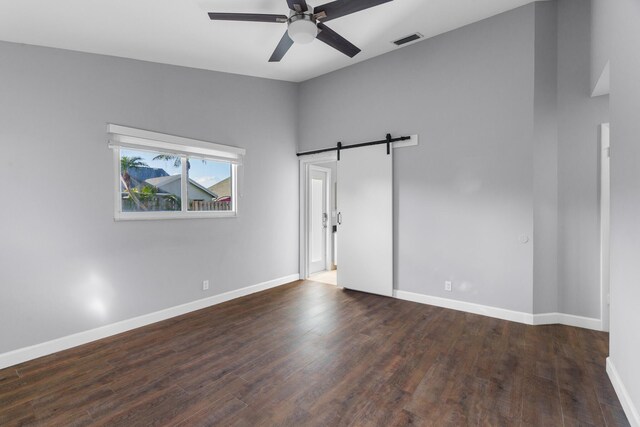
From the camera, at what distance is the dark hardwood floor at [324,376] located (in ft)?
6.41

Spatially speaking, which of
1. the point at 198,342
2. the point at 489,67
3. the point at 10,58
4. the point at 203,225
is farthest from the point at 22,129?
the point at 489,67

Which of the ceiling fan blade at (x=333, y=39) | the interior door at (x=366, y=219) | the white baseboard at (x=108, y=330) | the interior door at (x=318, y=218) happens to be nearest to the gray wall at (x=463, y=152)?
the interior door at (x=366, y=219)

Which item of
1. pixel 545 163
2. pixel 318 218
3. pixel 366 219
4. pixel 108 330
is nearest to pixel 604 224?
pixel 545 163

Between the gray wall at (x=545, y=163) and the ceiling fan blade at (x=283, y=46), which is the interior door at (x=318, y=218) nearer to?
the ceiling fan blade at (x=283, y=46)

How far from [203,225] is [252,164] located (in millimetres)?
1196

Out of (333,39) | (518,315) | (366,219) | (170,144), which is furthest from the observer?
(366,219)

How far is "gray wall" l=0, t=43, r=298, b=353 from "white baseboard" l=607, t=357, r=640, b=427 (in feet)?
13.1

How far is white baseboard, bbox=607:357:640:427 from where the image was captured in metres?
1.80

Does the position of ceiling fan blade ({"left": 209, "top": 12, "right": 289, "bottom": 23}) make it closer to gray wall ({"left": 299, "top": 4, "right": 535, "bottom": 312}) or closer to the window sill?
the window sill

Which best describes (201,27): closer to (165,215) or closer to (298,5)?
(298,5)

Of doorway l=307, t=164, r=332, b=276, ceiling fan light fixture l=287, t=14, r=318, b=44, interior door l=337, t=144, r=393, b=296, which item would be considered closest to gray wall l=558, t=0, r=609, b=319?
interior door l=337, t=144, r=393, b=296

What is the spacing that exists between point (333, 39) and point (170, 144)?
2.19m

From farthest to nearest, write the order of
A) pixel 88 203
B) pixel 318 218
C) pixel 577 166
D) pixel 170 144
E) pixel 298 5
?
pixel 318 218, pixel 170 144, pixel 577 166, pixel 88 203, pixel 298 5

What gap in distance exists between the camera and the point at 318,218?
19.8 feet
